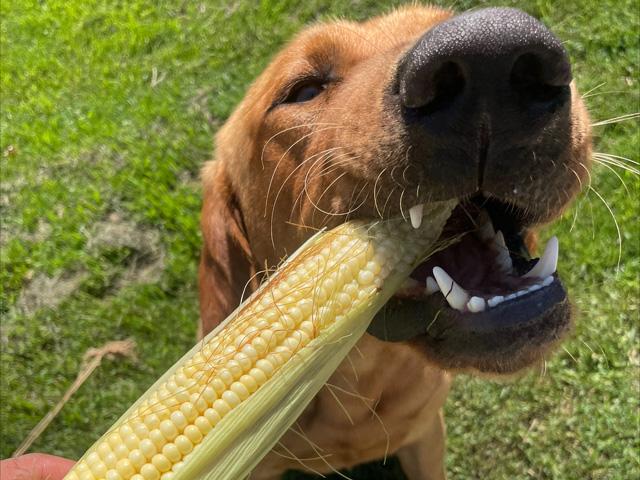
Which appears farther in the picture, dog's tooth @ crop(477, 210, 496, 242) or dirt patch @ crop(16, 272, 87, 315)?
dirt patch @ crop(16, 272, 87, 315)

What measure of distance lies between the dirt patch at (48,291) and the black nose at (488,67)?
3980 millimetres

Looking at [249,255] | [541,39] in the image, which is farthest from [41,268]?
[541,39]

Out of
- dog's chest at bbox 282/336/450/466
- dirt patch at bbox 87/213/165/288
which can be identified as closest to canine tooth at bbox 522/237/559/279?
dog's chest at bbox 282/336/450/466

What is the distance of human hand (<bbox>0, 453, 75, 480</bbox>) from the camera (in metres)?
2.36

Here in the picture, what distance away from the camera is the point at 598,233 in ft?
14.1

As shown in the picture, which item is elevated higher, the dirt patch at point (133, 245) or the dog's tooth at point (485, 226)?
the dog's tooth at point (485, 226)

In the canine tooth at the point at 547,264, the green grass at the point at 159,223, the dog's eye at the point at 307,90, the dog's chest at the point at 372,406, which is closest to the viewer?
the canine tooth at the point at 547,264

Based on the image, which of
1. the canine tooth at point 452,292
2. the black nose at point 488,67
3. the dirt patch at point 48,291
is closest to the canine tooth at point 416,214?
the canine tooth at point 452,292

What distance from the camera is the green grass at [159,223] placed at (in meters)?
3.97

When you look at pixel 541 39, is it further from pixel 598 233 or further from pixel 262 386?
pixel 598 233

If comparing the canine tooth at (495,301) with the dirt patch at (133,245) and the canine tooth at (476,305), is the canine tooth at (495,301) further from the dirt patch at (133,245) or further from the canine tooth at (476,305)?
the dirt patch at (133,245)

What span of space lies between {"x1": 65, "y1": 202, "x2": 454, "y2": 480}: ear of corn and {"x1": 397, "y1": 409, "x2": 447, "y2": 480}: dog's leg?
67.8 inches

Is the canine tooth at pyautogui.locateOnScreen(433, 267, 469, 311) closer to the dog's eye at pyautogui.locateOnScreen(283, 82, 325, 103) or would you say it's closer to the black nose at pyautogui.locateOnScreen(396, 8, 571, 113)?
the black nose at pyautogui.locateOnScreen(396, 8, 571, 113)

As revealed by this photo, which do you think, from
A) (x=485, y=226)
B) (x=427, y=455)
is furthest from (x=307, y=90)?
(x=427, y=455)
